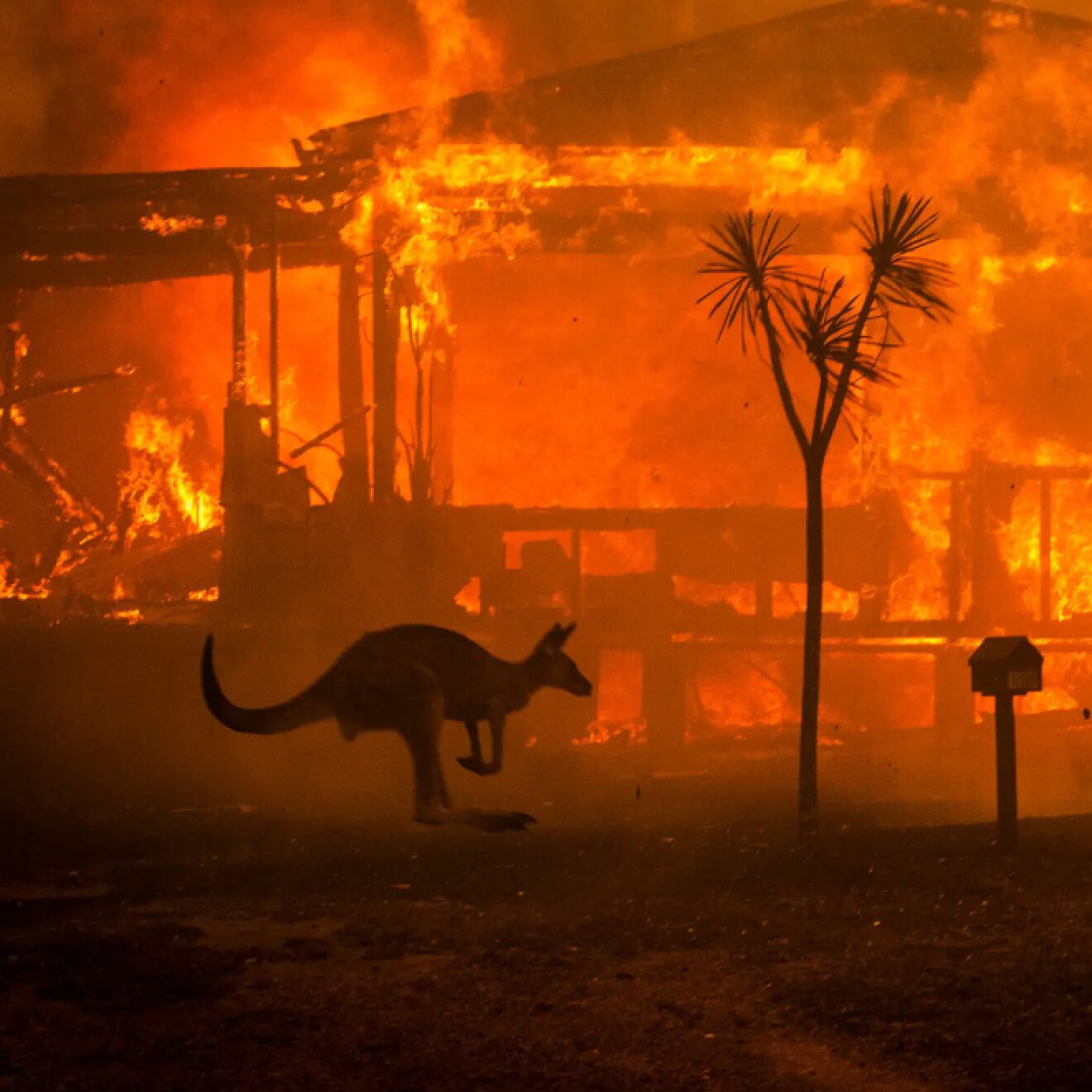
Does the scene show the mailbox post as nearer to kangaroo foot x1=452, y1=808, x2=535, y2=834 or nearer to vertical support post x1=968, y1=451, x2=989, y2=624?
kangaroo foot x1=452, y1=808, x2=535, y2=834

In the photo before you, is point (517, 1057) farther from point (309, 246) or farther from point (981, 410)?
point (981, 410)

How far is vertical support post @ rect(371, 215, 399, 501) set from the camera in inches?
659

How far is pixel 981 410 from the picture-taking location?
65.3 ft

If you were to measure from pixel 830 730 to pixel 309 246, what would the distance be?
9015mm

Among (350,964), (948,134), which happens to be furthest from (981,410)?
(350,964)

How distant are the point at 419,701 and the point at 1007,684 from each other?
3.60 meters

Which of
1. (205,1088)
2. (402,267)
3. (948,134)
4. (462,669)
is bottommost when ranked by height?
(205,1088)

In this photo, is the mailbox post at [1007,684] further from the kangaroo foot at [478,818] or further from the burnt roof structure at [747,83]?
→ the burnt roof structure at [747,83]

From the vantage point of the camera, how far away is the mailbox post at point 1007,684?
348 inches

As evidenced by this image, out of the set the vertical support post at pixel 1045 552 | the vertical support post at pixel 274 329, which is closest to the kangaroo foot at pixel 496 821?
the vertical support post at pixel 274 329

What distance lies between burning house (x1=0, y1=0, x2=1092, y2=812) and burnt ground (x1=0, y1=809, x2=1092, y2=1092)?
6.44 meters

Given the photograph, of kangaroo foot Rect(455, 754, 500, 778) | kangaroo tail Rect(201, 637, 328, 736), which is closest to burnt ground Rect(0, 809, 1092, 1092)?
kangaroo foot Rect(455, 754, 500, 778)

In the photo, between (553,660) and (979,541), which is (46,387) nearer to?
(979,541)

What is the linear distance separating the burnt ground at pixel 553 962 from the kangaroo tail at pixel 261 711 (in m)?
0.86
